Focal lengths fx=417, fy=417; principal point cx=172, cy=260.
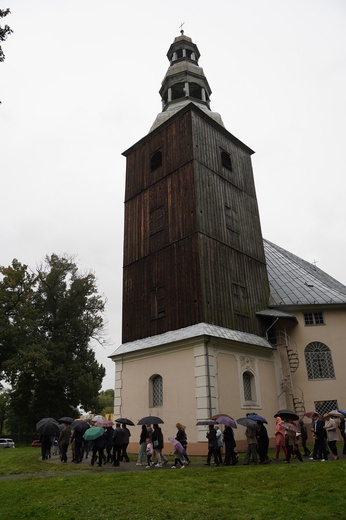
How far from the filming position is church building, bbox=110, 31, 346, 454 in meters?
19.5

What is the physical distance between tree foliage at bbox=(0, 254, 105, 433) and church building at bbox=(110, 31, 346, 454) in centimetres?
1449

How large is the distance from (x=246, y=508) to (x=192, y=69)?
97.4ft

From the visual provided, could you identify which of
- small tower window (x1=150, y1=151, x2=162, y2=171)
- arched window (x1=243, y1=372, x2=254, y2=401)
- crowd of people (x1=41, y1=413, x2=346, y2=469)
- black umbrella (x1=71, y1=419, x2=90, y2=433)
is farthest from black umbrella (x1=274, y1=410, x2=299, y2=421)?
small tower window (x1=150, y1=151, x2=162, y2=171)

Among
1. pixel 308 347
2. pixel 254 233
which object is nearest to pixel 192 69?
pixel 254 233

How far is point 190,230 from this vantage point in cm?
2230

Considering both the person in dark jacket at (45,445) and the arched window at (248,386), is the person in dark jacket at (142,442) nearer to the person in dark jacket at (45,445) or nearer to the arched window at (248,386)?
the person in dark jacket at (45,445)

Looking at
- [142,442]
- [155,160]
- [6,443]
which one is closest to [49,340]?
[6,443]

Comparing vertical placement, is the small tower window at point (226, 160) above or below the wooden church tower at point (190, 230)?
above

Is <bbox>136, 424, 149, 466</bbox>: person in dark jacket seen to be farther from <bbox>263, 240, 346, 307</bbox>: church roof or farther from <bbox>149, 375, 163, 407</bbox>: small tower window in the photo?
<bbox>263, 240, 346, 307</bbox>: church roof

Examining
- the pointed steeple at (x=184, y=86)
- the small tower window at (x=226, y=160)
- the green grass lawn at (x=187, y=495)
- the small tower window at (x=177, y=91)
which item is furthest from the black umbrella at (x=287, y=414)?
the small tower window at (x=177, y=91)

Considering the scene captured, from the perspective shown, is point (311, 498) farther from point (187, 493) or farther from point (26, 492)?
point (26, 492)

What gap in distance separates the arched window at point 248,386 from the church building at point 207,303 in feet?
0.18

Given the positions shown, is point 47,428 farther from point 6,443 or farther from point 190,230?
point 6,443

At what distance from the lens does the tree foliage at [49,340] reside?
35156 millimetres
